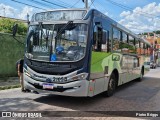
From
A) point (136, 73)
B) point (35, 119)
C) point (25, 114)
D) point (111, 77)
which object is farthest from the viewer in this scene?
point (136, 73)

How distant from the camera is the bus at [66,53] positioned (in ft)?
25.7

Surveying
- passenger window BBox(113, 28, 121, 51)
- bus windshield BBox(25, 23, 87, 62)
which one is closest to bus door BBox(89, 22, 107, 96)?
bus windshield BBox(25, 23, 87, 62)

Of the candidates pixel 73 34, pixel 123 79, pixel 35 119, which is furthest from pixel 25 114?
pixel 123 79

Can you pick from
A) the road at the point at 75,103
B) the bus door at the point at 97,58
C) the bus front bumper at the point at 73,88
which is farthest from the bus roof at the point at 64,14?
the road at the point at 75,103

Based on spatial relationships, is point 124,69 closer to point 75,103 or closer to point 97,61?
point 97,61

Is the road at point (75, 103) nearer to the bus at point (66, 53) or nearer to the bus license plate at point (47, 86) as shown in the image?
the bus at point (66, 53)

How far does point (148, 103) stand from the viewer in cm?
926

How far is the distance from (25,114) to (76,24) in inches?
121

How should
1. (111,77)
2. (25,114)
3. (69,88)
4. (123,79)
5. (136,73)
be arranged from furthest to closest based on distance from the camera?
(136,73), (123,79), (111,77), (69,88), (25,114)

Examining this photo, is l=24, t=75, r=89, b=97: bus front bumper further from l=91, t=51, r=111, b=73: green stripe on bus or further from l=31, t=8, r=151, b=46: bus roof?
l=31, t=8, r=151, b=46: bus roof

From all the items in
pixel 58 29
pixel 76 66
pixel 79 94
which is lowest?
pixel 79 94

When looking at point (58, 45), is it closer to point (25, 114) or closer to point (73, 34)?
point (73, 34)

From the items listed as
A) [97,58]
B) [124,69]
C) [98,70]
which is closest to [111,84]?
[98,70]

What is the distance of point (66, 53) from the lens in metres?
7.96
